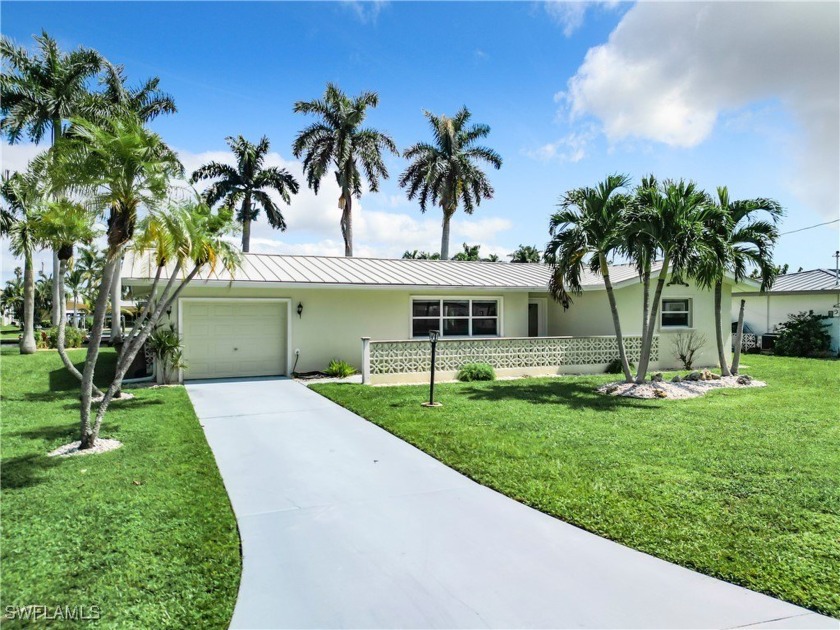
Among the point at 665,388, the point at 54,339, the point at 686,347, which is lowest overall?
the point at 665,388

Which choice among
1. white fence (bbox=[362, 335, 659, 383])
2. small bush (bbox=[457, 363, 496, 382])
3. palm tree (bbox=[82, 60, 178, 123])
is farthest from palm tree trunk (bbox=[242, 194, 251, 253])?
small bush (bbox=[457, 363, 496, 382])

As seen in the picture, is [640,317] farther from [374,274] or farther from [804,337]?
[804,337]

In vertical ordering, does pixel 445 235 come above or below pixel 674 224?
above

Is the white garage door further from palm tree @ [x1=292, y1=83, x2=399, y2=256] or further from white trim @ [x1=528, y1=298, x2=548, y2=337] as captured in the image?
palm tree @ [x1=292, y1=83, x2=399, y2=256]

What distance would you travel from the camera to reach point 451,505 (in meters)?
5.02

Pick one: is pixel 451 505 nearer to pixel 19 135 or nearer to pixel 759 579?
pixel 759 579

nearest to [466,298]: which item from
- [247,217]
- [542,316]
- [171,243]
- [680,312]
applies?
[542,316]

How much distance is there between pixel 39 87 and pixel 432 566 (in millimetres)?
25335

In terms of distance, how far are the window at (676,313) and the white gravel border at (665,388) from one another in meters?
4.39

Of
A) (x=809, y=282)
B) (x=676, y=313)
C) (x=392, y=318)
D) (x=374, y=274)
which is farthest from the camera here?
(x=809, y=282)

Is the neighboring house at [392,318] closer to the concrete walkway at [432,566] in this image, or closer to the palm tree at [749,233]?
the palm tree at [749,233]

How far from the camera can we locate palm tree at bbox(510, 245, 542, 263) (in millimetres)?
43562

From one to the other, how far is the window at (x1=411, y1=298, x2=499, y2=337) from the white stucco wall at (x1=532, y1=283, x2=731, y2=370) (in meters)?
3.26

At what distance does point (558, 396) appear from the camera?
1142 centimetres
